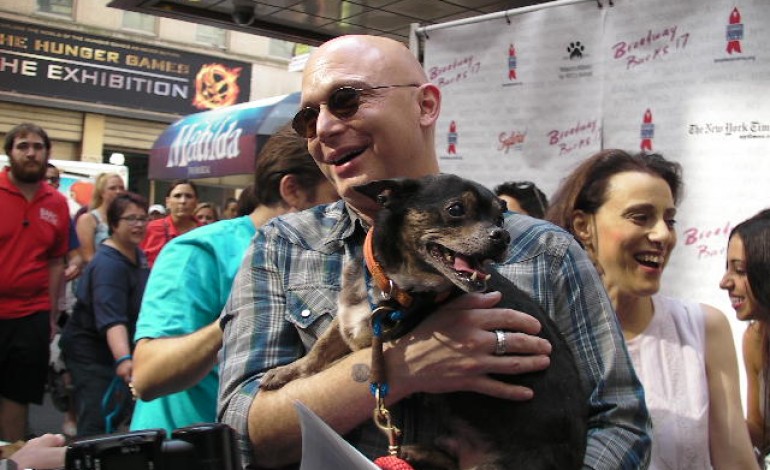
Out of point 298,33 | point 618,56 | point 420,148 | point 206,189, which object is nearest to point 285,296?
point 420,148

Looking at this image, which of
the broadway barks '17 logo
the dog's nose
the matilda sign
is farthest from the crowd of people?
the broadway barks '17 logo

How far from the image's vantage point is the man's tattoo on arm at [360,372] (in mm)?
1692

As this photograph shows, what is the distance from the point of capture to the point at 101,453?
119cm

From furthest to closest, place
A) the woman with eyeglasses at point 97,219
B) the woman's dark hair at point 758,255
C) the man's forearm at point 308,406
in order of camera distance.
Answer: the woman with eyeglasses at point 97,219, the woman's dark hair at point 758,255, the man's forearm at point 308,406

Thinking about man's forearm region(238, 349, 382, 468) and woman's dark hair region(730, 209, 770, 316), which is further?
woman's dark hair region(730, 209, 770, 316)

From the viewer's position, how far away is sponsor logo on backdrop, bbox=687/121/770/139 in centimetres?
398

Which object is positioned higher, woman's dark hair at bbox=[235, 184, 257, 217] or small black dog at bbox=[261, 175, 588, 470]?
woman's dark hair at bbox=[235, 184, 257, 217]

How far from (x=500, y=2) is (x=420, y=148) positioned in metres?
4.55

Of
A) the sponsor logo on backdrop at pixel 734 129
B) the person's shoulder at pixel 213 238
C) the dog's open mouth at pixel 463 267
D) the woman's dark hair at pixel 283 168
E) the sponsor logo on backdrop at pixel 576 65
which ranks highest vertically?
the sponsor logo on backdrop at pixel 576 65

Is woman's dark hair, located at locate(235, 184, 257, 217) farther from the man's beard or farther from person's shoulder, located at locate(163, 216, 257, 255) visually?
the man's beard

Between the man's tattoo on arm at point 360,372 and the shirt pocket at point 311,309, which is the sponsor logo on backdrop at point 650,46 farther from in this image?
the man's tattoo on arm at point 360,372

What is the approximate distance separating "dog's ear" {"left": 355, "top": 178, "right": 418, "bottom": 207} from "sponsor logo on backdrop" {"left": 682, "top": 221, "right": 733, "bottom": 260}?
288cm

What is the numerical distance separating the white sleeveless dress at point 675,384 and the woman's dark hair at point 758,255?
0.55 m

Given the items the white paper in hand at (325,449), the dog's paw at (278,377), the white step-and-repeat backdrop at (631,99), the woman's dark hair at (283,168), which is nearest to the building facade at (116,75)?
the white step-and-repeat backdrop at (631,99)
